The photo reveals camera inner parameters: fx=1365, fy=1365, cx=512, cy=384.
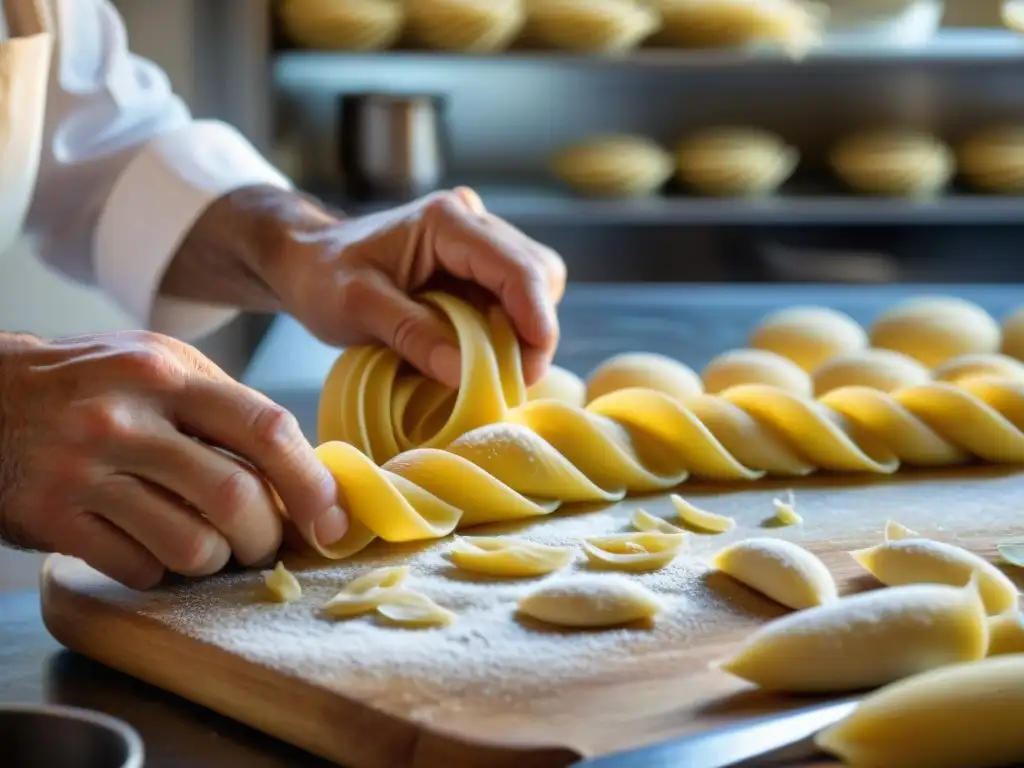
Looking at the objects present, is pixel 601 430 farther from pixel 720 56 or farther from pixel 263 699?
pixel 720 56

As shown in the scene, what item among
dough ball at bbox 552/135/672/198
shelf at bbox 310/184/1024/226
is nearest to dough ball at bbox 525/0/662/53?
dough ball at bbox 552/135/672/198

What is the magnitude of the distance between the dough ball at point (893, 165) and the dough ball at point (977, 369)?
4.91 feet

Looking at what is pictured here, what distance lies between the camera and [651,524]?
3.38ft

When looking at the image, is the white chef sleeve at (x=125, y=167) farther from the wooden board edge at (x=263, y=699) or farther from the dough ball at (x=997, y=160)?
the dough ball at (x=997, y=160)

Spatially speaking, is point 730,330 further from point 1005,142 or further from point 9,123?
point 9,123

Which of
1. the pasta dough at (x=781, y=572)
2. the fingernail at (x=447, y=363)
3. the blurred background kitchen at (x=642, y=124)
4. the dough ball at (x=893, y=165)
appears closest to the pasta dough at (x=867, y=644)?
the pasta dough at (x=781, y=572)

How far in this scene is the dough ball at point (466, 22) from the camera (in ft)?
8.98

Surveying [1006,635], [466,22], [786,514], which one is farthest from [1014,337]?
[466,22]

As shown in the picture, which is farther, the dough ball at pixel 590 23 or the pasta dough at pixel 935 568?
the dough ball at pixel 590 23

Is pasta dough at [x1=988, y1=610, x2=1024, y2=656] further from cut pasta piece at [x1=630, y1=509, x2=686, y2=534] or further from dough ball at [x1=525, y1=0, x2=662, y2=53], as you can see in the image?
dough ball at [x1=525, y1=0, x2=662, y2=53]

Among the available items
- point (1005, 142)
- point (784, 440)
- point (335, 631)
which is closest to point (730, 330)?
point (1005, 142)

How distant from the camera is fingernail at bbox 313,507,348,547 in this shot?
0.93 metres

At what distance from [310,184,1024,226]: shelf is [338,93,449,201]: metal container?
6 cm

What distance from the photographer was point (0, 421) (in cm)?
87
